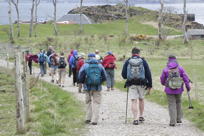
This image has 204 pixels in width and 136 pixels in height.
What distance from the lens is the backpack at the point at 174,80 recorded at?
12.5 metres

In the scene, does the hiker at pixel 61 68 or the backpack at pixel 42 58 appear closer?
the hiker at pixel 61 68

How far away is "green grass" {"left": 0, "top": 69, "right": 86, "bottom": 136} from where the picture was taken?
483 inches

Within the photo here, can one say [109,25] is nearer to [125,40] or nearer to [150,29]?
[150,29]

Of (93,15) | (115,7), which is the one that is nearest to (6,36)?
(93,15)

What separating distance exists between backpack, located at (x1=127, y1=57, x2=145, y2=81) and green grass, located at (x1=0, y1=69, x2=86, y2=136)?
1788 millimetres

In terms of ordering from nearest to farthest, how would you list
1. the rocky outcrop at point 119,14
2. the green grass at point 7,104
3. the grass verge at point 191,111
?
the grass verge at point 191,111 < the green grass at point 7,104 < the rocky outcrop at point 119,14

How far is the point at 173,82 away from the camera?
41.2 feet

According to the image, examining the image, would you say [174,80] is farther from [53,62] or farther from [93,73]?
[53,62]

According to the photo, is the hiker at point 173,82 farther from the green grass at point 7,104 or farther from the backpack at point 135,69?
the green grass at point 7,104

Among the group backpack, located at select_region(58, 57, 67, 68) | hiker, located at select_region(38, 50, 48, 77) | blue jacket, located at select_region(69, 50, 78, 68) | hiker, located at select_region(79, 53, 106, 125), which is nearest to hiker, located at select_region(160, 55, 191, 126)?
hiker, located at select_region(79, 53, 106, 125)

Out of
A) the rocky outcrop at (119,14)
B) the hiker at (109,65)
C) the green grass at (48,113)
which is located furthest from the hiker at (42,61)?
the rocky outcrop at (119,14)

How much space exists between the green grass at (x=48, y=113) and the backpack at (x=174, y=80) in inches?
94.3

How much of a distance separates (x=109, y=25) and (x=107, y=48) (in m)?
31.7

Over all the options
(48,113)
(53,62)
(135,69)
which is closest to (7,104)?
(53,62)
